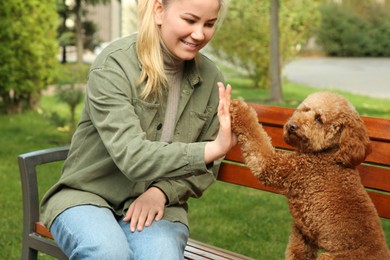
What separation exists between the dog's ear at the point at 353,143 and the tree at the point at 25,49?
697 cm

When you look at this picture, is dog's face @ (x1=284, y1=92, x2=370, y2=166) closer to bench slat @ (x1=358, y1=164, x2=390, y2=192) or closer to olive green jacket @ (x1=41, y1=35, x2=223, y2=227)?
olive green jacket @ (x1=41, y1=35, x2=223, y2=227)

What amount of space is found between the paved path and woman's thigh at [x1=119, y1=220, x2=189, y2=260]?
1042cm

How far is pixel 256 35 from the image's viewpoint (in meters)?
12.9

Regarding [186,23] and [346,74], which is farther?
[346,74]

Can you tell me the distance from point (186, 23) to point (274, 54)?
795 centimetres

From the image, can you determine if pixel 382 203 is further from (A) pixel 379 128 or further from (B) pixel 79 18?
(B) pixel 79 18

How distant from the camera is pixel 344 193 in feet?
7.74

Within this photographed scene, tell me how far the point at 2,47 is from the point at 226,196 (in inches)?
174

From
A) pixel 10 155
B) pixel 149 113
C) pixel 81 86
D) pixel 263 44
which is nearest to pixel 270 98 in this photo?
pixel 263 44

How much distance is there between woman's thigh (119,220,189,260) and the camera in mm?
2486

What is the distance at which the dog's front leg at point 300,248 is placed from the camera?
256 centimetres

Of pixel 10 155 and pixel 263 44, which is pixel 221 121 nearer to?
pixel 10 155

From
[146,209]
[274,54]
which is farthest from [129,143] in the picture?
[274,54]

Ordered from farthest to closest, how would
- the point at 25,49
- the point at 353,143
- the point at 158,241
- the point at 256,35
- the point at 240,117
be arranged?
the point at 256,35 → the point at 25,49 → the point at 158,241 → the point at 240,117 → the point at 353,143
